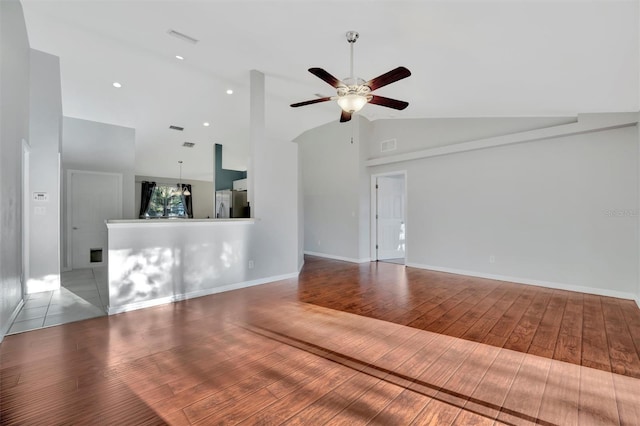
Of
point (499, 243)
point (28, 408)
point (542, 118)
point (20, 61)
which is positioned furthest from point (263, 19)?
point (499, 243)

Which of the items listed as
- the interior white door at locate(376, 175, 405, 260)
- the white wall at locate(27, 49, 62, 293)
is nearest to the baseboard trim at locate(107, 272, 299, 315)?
the white wall at locate(27, 49, 62, 293)

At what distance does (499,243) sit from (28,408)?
237 inches

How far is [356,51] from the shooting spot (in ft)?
11.1

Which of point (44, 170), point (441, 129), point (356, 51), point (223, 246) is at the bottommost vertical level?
point (223, 246)

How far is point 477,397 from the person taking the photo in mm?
1808

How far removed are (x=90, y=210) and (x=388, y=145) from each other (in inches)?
266

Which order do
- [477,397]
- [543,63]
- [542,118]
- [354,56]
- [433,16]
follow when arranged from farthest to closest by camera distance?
[542,118]
[354,56]
[543,63]
[433,16]
[477,397]

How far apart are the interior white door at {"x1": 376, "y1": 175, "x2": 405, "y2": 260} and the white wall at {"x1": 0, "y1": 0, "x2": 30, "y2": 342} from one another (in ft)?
20.3

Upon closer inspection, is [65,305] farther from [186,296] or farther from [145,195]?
[145,195]

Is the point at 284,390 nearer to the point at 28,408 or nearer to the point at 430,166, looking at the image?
the point at 28,408

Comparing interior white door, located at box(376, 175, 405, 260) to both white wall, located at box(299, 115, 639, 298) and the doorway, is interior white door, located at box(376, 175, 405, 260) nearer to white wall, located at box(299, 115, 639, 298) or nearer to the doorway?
the doorway

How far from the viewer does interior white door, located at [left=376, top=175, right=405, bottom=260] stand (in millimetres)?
7102

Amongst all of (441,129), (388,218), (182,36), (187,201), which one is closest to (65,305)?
(182,36)

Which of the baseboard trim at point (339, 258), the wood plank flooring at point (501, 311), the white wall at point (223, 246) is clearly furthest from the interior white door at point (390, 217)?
the white wall at point (223, 246)
